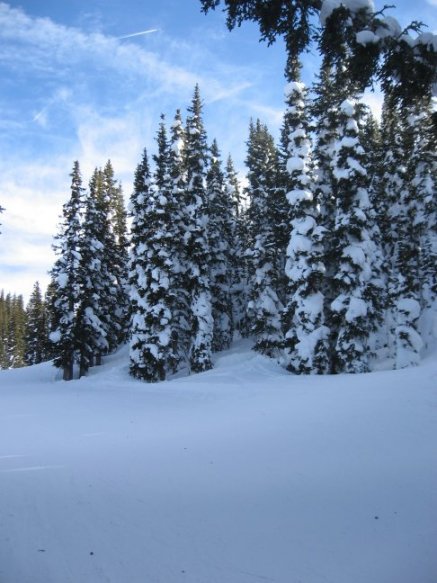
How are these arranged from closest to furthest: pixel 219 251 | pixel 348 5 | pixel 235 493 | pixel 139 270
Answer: pixel 348 5 → pixel 235 493 → pixel 139 270 → pixel 219 251

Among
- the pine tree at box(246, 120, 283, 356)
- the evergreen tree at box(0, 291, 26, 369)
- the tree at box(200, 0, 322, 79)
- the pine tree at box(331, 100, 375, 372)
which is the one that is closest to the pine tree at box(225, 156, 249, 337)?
the pine tree at box(246, 120, 283, 356)

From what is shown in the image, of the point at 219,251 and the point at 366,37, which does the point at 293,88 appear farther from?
the point at 366,37

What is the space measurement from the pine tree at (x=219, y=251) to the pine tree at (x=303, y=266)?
30.9ft

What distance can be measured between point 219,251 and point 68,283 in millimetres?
12034

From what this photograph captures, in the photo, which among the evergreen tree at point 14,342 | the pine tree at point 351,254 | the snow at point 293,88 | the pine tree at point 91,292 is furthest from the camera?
the evergreen tree at point 14,342

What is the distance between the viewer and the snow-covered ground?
16.6 ft

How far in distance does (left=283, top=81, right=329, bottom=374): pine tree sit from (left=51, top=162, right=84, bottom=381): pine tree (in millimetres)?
17206

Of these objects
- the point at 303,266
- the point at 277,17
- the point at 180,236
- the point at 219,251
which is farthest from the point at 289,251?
the point at 277,17

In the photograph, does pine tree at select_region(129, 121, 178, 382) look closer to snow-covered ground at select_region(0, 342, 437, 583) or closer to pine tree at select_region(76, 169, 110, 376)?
pine tree at select_region(76, 169, 110, 376)

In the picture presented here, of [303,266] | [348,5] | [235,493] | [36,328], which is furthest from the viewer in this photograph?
[36,328]

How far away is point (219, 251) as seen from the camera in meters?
33.1

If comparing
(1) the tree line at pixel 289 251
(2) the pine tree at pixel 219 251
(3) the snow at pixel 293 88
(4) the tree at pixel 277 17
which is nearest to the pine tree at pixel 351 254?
(1) the tree line at pixel 289 251

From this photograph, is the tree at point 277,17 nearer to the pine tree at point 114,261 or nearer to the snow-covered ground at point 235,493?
the snow-covered ground at point 235,493

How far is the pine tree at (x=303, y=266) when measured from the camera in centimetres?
2103
